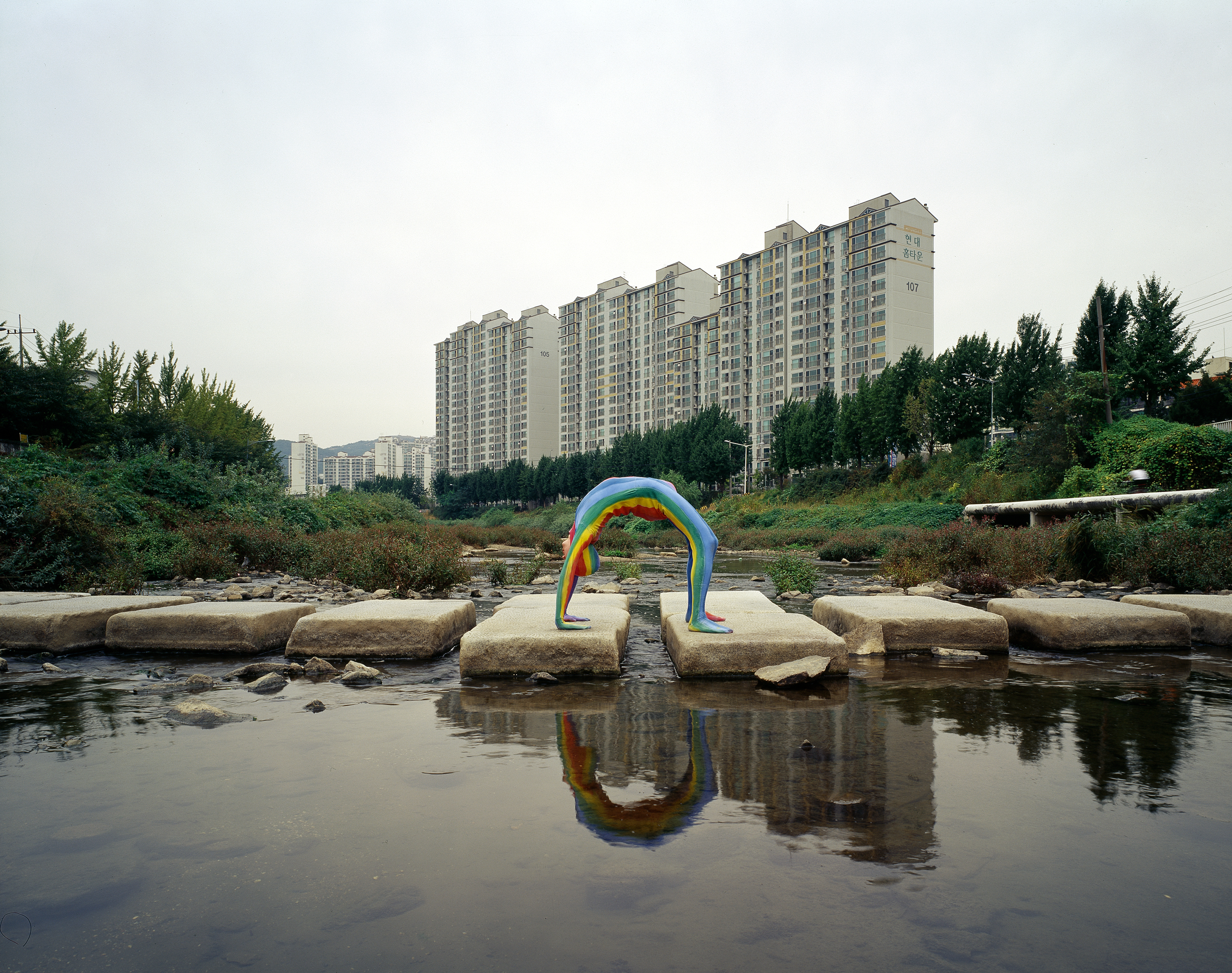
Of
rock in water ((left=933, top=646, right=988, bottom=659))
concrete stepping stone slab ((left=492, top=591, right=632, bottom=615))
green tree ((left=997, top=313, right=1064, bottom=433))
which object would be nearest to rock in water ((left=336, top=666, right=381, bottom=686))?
concrete stepping stone slab ((left=492, top=591, right=632, bottom=615))

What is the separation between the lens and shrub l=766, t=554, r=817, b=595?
13.9 meters

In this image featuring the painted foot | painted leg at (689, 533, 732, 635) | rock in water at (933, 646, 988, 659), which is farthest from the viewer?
rock in water at (933, 646, 988, 659)

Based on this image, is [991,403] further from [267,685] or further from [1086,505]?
[267,685]

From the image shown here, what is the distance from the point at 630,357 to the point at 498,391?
32583 mm

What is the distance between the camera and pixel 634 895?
8.30 feet

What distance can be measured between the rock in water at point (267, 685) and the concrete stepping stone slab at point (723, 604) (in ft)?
12.3

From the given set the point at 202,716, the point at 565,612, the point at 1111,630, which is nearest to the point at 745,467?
the point at 1111,630

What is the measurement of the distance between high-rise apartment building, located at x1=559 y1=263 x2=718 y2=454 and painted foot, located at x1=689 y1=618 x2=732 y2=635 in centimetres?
9564

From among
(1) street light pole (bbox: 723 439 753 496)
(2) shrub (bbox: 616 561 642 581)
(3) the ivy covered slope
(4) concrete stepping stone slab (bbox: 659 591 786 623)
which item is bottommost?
(2) shrub (bbox: 616 561 642 581)

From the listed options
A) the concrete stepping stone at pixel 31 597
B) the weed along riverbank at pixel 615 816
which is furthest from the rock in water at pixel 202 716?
the concrete stepping stone at pixel 31 597

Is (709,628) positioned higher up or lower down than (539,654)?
higher up

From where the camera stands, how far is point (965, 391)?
44.6 meters

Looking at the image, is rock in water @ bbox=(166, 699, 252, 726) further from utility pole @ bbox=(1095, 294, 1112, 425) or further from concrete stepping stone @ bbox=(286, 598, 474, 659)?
utility pole @ bbox=(1095, 294, 1112, 425)

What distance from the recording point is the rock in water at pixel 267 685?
18.6 feet
